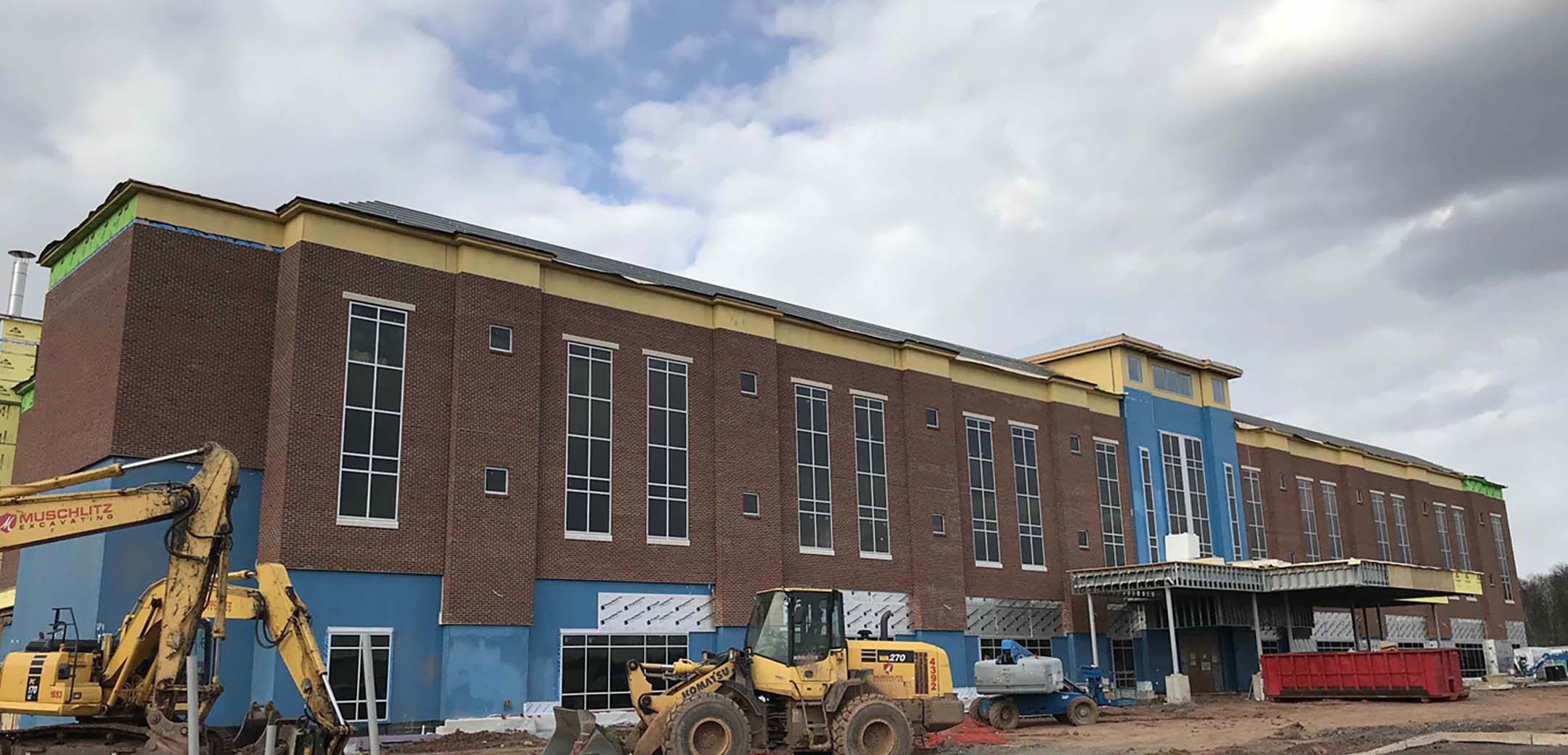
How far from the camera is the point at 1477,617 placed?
6831 cm

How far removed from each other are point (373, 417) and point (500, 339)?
12.3 ft

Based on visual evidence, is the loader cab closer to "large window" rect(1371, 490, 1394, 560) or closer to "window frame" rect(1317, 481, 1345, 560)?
"window frame" rect(1317, 481, 1345, 560)

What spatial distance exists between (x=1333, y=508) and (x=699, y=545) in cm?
4151

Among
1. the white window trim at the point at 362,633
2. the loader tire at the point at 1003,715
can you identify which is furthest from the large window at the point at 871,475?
the white window trim at the point at 362,633

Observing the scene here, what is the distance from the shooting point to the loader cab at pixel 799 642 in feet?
65.2

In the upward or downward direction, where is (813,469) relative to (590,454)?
upward

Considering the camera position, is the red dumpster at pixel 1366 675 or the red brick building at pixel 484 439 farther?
the red dumpster at pixel 1366 675

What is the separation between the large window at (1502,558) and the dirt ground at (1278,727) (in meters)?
38.7

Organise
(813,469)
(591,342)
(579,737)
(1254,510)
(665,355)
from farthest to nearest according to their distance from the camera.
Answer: (1254,510) < (813,469) < (665,355) < (591,342) < (579,737)

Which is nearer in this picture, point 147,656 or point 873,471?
point 147,656

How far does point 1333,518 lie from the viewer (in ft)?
198

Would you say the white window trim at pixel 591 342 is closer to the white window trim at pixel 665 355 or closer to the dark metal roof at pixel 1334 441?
the white window trim at pixel 665 355

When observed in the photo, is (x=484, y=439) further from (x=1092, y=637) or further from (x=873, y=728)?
(x=1092, y=637)

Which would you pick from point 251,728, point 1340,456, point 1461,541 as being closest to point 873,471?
point 251,728
